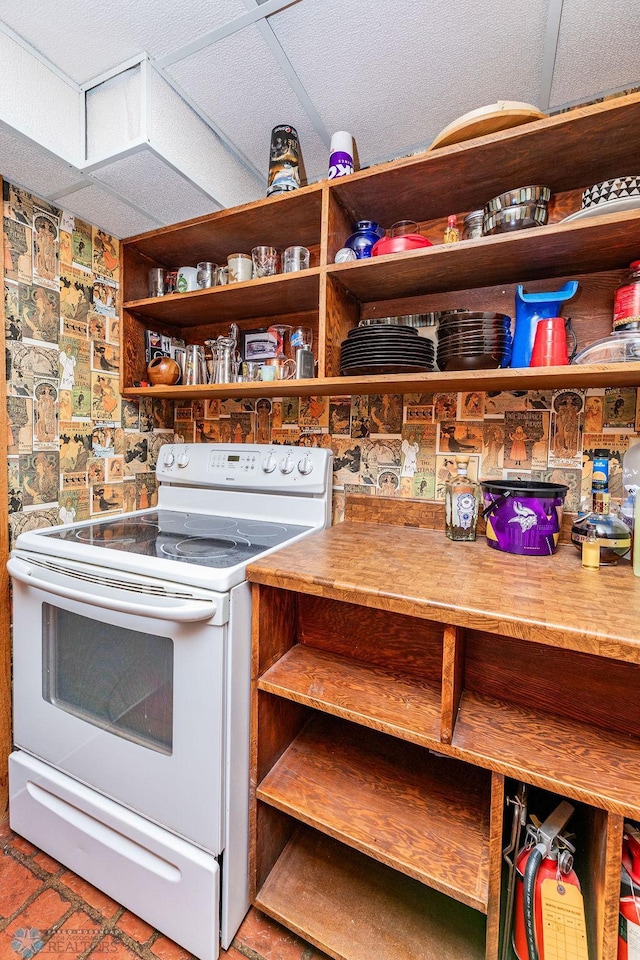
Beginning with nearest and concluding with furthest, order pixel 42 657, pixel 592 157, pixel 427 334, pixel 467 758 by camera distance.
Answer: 1. pixel 467 758
2. pixel 592 157
3. pixel 42 657
4. pixel 427 334

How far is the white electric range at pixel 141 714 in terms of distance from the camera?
0.94 m

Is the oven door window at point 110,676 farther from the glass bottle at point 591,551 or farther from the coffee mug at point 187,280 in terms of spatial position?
the coffee mug at point 187,280

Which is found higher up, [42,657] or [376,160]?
[376,160]

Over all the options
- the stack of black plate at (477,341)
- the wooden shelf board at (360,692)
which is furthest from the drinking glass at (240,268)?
the wooden shelf board at (360,692)

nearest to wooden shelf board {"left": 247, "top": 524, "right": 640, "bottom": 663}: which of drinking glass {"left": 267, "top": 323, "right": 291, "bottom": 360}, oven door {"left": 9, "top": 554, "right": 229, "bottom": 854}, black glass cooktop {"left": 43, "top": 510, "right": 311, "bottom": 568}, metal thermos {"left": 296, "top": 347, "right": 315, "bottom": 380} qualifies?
black glass cooktop {"left": 43, "top": 510, "right": 311, "bottom": 568}

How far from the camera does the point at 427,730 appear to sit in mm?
851

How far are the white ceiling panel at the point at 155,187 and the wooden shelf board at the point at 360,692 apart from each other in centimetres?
144

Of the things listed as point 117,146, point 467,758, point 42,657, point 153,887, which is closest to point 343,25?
point 117,146

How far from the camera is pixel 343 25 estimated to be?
0.99 meters

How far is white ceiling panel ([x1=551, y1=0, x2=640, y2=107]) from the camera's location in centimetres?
94

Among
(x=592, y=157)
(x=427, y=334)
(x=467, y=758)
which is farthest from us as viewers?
(x=427, y=334)

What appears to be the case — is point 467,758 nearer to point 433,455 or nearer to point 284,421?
point 433,455

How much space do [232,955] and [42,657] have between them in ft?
2.85

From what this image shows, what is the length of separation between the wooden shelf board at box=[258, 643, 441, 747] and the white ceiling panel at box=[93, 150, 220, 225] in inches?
56.8
